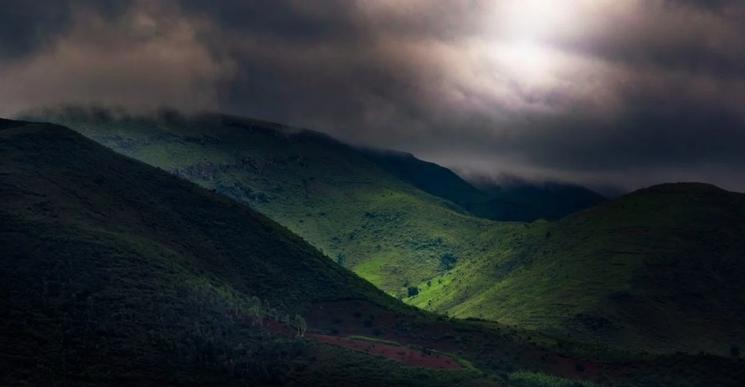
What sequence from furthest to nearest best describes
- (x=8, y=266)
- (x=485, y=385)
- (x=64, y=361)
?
(x=485, y=385)
(x=8, y=266)
(x=64, y=361)

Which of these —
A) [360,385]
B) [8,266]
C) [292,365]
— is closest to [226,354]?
[292,365]

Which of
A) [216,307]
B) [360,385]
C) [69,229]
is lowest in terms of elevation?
[360,385]

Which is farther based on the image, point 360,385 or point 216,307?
point 216,307

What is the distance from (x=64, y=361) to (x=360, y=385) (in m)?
55.1

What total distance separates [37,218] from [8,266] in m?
23.0

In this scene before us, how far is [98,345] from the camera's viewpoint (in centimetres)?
15950

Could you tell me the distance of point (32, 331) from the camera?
156250mm

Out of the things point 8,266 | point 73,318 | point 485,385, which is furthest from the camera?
point 485,385

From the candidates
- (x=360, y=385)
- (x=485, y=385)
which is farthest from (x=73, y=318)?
(x=485, y=385)

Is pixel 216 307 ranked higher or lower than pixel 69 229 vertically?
lower

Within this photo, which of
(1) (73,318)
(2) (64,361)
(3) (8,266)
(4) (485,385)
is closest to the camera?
(2) (64,361)

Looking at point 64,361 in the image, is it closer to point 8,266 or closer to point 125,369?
point 125,369

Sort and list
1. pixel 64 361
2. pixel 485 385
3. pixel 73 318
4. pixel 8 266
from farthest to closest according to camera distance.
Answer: pixel 485 385
pixel 8 266
pixel 73 318
pixel 64 361

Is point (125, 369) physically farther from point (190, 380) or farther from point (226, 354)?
point (226, 354)
